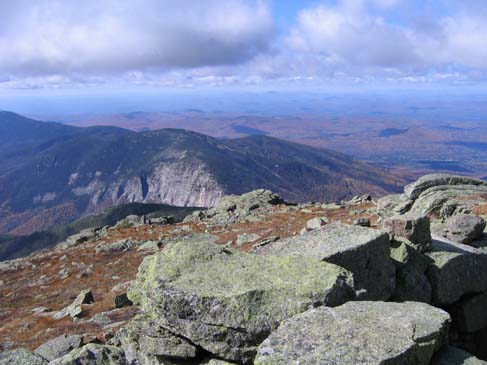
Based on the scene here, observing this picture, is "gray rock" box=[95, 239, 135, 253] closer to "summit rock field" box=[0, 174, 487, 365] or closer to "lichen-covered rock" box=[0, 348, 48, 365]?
"summit rock field" box=[0, 174, 487, 365]

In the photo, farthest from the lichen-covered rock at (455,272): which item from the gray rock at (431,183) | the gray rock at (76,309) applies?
the gray rock at (76,309)

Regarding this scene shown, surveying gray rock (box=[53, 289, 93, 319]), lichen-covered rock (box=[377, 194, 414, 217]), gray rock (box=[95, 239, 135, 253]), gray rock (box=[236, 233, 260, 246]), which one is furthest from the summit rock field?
gray rock (box=[95, 239, 135, 253])

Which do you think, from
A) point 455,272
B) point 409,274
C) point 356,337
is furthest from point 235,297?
point 455,272

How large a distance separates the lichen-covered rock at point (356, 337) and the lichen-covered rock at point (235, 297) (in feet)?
2.22

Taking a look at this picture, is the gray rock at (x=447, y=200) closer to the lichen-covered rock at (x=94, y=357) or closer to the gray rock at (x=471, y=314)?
the gray rock at (x=471, y=314)

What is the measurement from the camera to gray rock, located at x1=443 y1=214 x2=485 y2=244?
21.2 m

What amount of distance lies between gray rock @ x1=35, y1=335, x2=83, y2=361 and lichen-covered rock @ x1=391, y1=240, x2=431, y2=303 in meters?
14.1

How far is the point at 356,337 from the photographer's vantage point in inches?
399

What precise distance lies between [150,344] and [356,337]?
6116 millimetres

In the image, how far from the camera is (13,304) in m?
35.7

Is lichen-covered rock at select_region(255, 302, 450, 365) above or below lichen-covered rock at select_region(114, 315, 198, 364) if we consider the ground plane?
above

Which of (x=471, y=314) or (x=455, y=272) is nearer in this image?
(x=471, y=314)

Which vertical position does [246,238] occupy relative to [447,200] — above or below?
below

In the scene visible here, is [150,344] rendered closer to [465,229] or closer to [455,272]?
[455,272]
